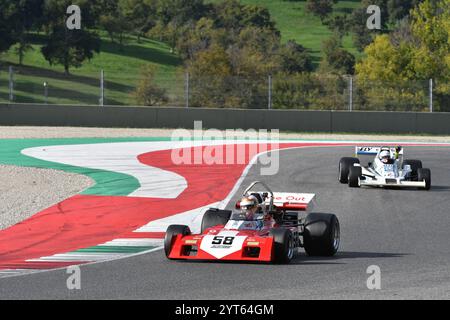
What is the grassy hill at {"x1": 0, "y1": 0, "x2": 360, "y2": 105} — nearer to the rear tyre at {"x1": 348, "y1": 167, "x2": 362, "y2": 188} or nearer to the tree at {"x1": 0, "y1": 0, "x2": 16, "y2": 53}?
the tree at {"x1": 0, "y1": 0, "x2": 16, "y2": 53}

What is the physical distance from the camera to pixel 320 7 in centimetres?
12256

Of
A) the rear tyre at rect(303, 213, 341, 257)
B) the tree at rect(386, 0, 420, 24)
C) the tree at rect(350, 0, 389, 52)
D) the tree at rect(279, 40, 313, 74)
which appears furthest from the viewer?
the tree at rect(386, 0, 420, 24)

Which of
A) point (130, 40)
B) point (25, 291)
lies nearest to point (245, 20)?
point (130, 40)

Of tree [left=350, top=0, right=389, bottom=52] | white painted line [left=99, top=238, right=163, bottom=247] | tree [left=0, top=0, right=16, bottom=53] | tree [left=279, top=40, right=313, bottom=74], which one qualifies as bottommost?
white painted line [left=99, top=238, right=163, bottom=247]

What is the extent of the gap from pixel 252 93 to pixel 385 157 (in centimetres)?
1978

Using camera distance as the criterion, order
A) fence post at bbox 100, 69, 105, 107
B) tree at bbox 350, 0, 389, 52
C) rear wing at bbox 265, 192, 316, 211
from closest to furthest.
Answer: rear wing at bbox 265, 192, 316, 211, fence post at bbox 100, 69, 105, 107, tree at bbox 350, 0, 389, 52

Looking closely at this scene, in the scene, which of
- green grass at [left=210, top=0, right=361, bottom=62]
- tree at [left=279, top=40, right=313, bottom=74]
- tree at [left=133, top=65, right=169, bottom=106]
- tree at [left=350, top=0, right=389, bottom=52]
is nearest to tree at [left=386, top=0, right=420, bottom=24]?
tree at [left=350, top=0, right=389, bottom=52]

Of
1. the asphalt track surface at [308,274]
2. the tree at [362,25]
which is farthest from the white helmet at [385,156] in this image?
the tree at [362,25]

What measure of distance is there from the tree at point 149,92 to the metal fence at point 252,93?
54 mm

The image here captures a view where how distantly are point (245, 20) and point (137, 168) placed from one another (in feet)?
285

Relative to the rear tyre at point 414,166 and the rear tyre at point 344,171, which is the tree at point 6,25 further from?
the rear tyre at point 414,166

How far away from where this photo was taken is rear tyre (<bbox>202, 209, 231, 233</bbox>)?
1341cm

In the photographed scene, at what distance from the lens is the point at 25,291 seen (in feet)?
34.2

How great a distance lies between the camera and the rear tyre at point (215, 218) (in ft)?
44.0
